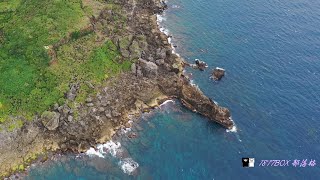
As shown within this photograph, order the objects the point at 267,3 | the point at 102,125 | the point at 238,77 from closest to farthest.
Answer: the point at 102,125 → the point at 238,77 → the point at 267,3

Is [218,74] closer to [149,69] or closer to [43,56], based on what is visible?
[149,69]

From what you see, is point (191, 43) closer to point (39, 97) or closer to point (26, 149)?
point (39, 97)

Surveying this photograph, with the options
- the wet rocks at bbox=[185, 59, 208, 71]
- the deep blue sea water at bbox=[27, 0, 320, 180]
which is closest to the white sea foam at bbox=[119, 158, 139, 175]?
the deep blue sea water at bbox=[27, 0, 320, 180]

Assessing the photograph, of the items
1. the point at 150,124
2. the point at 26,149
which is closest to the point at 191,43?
the point at 150,124

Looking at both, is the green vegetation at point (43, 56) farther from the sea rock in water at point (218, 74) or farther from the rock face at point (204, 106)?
the sea rock in water at point (218, 74)

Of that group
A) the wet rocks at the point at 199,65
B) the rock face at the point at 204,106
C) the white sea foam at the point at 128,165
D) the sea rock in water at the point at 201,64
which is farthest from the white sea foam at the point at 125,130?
the sea rock in water at the point at 201,64

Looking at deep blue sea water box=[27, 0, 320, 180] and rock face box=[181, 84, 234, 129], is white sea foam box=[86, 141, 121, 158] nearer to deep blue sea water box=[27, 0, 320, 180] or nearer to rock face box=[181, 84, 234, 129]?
deep blue sea water box=[27, 0, 320, 180]
